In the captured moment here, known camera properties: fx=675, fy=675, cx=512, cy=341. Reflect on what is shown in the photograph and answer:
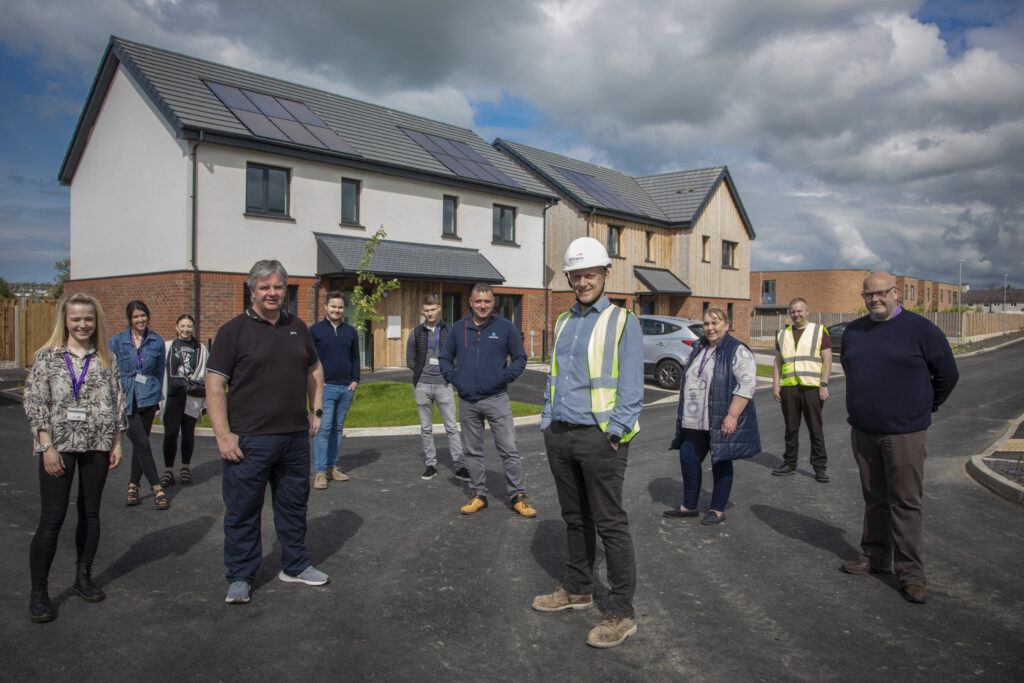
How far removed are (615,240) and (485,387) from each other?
931 inches

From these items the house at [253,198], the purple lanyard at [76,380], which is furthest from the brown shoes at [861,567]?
the house at [253,198]

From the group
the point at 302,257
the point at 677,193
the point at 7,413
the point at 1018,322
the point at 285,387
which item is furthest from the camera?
the point at 1018,322

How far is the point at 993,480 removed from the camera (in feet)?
22.8

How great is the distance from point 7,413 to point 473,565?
39.0ft

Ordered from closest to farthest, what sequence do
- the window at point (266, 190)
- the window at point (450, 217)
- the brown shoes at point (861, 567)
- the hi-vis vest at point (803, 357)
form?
the brown shoes at point (861, 567) → the hi-vis vest at point (803, 357) → the window at point (266, 190) → the window at point (450, 217)

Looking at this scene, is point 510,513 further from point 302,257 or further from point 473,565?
point 302,257

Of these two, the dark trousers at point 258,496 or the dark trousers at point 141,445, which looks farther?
the dark trousers at point 141,445

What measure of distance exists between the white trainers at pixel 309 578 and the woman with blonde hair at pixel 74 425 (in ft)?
3.55

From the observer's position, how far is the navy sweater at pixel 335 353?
712 centimetres

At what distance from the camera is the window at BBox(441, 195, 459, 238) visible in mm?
21234

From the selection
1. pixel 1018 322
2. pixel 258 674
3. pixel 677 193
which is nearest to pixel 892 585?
pixel 258 674

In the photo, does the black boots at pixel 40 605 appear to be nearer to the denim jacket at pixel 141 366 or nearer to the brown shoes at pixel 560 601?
the denim jacket at pixel 141 366

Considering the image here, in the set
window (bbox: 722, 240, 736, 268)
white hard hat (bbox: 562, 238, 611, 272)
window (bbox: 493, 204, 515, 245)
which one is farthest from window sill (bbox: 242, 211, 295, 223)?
window (bbox: 722, 240, 736, 268)

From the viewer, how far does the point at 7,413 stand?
12461 mm
